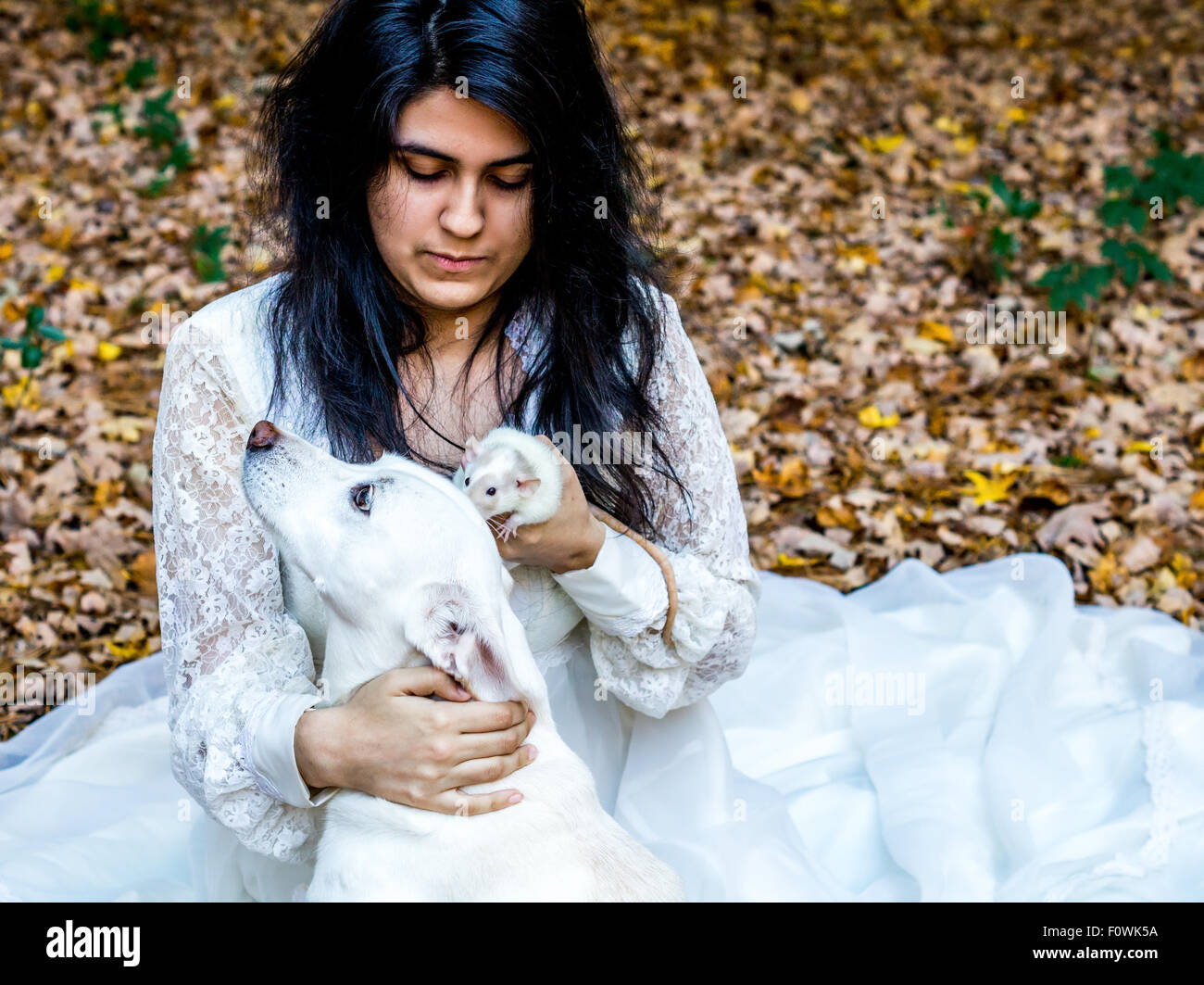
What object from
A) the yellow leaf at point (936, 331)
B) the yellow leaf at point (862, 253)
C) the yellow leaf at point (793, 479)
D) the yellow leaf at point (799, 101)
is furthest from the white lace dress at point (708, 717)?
the yellow leaf at point (799, 101)

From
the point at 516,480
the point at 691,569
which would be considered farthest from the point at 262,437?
the point at 691,569

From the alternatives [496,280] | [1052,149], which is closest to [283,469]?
[496,280]

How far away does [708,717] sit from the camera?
2.90m

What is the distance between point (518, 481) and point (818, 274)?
16.5 ft

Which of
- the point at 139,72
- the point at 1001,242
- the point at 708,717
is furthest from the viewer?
the point at 139,72

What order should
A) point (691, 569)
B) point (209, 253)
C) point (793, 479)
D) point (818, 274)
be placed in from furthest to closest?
point (818, 274) → point (209, 253) → point (793, 479) → point (691, 569)

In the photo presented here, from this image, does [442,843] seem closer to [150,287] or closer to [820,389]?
[820,389]

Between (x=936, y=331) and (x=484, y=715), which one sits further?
(x=936, y=331)

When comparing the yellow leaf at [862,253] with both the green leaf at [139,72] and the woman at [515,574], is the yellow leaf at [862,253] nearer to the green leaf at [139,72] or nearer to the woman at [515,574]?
the woman at [515,574]

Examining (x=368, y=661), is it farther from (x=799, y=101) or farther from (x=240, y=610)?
(x=799, y=101)

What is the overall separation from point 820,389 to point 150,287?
146 inches

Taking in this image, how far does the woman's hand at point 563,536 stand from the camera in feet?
6.97

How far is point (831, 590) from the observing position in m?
4.21

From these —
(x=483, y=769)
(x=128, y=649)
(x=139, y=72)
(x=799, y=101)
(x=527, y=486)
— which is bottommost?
(x=128, y=649)
